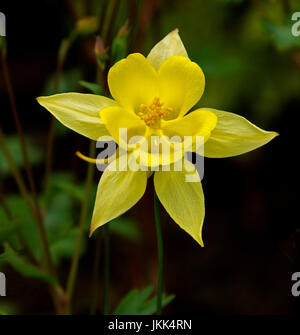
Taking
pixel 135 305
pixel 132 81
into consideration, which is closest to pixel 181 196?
pixel 132 81

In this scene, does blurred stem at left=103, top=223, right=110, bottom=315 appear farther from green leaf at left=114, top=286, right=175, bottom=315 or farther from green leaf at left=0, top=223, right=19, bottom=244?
green leaf at left=0, top=223, right=19, bottom=244

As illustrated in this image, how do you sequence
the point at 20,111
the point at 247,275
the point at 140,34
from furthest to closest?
the point at 20,111 → the point at 247,275 → the point at 140,34

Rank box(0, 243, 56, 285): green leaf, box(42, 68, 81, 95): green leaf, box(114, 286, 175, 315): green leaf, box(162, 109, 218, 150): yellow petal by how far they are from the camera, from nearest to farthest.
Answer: box(162, 109, 218, 150): yellow petal → box(0, 243, 56, 285): green leaf → box(114, 286, 175, 315): green leaf → box(42, 68, 81, 95): green leaf

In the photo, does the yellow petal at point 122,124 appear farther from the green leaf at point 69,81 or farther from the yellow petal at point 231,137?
the green leaf at point 69,81

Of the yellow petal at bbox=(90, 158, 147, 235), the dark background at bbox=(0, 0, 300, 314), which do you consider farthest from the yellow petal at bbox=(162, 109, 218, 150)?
the dark background at bbox=(0, 0, 300, 314)

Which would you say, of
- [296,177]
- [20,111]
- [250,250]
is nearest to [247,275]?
[250,250]

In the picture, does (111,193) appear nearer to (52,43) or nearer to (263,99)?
(263,99)
